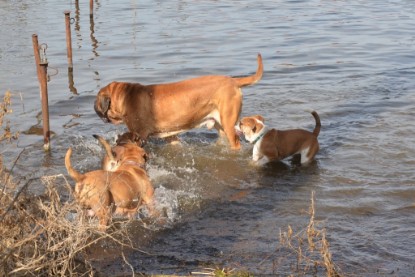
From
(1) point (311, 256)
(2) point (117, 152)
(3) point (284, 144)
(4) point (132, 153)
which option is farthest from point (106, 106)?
(1) point (311, 256)

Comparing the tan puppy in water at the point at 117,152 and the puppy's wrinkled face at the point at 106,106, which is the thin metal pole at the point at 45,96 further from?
the tan puppy in water at the point at 117,152

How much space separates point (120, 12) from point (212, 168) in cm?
1403

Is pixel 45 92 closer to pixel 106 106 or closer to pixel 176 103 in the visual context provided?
pixel 106 106

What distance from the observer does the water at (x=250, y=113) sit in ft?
21.5

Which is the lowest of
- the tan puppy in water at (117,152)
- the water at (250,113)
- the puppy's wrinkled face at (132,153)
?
the water at (250,113)

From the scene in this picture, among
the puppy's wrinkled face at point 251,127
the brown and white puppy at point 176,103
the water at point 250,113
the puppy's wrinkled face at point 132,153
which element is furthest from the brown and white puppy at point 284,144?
the puppy's wrinkled face at point 132,153

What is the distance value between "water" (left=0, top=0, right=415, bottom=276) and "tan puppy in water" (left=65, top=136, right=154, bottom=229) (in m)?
0.37

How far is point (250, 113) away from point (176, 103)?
2433 mm

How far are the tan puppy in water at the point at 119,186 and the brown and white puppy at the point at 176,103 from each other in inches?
64.3

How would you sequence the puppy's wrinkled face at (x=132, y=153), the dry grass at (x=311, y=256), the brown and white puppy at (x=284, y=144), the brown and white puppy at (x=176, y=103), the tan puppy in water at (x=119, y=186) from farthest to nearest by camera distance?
the brown and white puppy at (x=176, y=103), the brown and white puppy at (x=284, y=144), the puppy's wrinkled face at (x=132, y=153), the tan puppy in water at (x=119, y=186), the dry grass at (x=311, y=256)

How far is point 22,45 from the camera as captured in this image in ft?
53.4

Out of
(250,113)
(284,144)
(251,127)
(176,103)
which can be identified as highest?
(176,103)

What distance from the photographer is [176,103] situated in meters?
9.01

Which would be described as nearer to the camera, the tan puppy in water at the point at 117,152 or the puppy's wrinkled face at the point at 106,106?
the tan puppy in water at the point at 117,152
